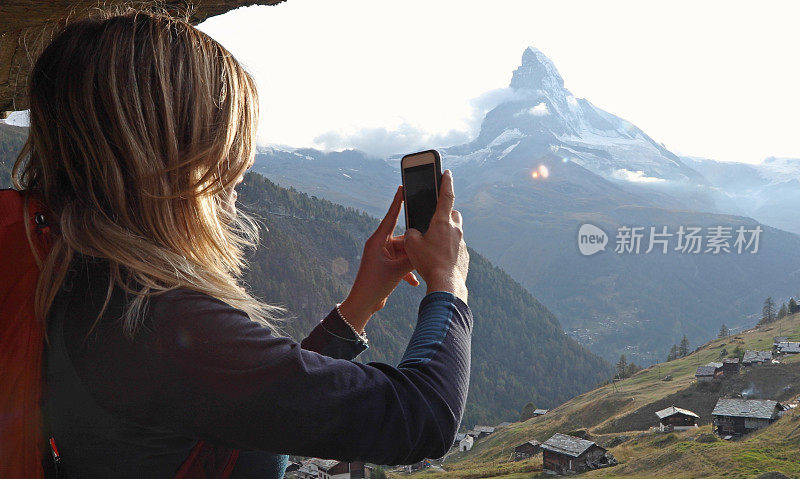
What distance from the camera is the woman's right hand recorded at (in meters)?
1.50

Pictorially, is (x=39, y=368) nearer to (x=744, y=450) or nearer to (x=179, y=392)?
(x=179, y=392)

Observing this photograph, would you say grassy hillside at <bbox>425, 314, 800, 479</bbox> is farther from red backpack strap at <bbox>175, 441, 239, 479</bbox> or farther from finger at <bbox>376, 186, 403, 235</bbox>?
red backpack strap at <bbox>175, 441, 239, 479</bbox>

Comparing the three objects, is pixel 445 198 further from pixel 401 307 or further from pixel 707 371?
pixel 401 307

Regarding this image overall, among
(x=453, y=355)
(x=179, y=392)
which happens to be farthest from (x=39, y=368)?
(x=453, y=355)

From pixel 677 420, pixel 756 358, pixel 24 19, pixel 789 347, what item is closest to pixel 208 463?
pixel 24 19

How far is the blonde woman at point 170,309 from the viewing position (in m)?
1.07

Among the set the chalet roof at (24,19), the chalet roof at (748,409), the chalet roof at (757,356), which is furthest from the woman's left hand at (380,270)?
the chalet roof at (757,356)

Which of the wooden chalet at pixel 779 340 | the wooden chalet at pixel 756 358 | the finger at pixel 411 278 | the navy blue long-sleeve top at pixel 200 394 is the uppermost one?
the finger at pixel 411 278

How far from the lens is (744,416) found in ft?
97.8

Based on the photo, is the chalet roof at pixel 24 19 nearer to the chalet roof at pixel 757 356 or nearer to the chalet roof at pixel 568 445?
the chalet roof at pixel 568 445

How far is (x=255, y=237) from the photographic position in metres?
1.62

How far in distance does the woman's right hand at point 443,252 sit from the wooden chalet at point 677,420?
39.8 meters

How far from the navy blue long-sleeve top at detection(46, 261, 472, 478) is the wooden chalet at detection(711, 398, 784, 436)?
1343 inches

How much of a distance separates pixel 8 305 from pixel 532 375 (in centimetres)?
11877
